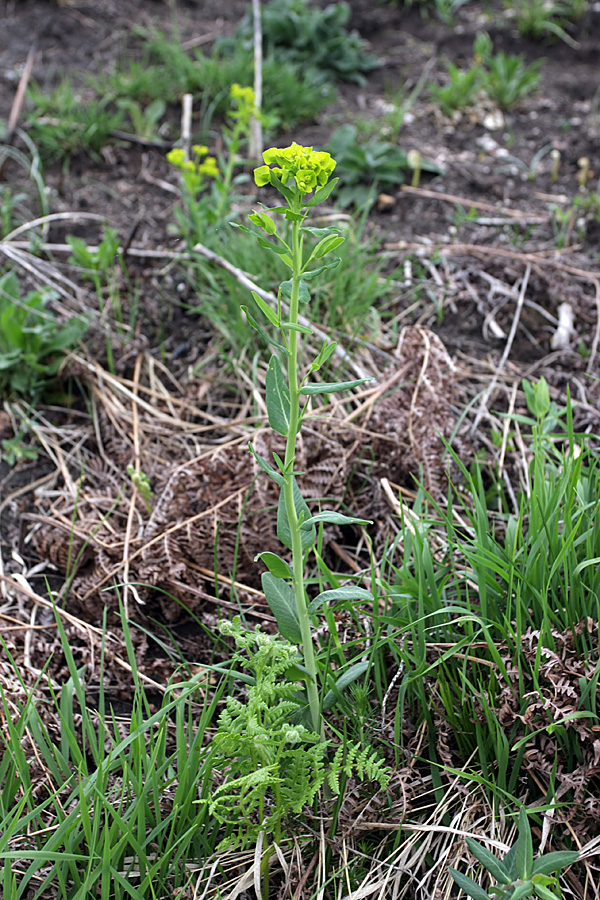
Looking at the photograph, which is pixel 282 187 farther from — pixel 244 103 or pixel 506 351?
pixel 244 103

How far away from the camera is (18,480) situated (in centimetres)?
242

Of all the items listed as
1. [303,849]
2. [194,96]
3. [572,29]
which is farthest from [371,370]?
[572,29]

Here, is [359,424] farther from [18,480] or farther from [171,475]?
[18,480]

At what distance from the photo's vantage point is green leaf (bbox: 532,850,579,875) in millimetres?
1140

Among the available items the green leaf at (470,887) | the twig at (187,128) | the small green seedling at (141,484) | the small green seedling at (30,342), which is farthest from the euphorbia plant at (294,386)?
the twig at (187,128)

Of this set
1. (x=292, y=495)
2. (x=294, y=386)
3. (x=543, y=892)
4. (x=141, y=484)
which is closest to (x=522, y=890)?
(x=543, y=892)

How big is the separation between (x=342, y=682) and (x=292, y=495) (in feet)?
1.40

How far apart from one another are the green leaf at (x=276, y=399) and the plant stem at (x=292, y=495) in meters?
0.03

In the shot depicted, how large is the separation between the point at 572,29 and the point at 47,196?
11.5 feet

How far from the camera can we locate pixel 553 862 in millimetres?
1148

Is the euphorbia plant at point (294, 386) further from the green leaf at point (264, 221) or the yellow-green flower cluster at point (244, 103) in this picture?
Result: the yellow-green flower cluster at point (244, 103)

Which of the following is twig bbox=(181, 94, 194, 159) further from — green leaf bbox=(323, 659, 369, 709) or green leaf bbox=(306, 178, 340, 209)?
green leaf bbox=(323, 659, 369, 709)

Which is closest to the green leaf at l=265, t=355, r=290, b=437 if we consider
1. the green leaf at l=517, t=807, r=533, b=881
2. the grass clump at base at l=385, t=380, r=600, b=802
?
the grass clump at base at l=385, t=380, r=600, b=802

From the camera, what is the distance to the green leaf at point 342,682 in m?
1.46
